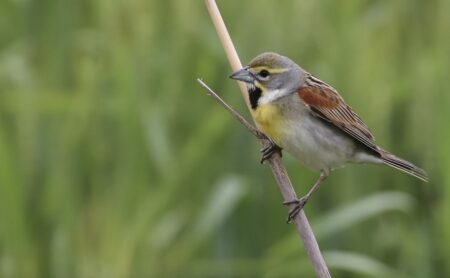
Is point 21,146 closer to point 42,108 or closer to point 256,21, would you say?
point 42,108

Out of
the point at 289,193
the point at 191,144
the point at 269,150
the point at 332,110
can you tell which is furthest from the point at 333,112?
the point at 289,193

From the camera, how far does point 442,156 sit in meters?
5.23

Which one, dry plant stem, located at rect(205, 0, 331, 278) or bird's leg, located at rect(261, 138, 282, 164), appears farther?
bird's leg, located at rect(261, 138, 282, 164)

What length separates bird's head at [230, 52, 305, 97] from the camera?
4352 millimetres

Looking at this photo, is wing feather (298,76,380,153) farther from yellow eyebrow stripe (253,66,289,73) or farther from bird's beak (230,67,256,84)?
bird's beak (230,67,256,84)

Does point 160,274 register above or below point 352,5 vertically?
below

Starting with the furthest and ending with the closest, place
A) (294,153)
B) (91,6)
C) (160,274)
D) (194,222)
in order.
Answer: (91,6), (194,222), (160,274), (294,153)

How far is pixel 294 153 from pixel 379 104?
115cm

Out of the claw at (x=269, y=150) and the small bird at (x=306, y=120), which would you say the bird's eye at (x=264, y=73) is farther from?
the claw at (x=269, y=150)

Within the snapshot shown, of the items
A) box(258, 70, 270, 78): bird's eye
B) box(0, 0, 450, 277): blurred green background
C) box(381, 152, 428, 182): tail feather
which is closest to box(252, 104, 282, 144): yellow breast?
box(258, 70, 270, 78): bird's eye

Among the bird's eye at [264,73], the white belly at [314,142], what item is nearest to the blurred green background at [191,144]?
the white belly at [314,142]

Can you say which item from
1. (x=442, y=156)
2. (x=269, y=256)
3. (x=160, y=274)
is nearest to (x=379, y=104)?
(x=442, y=156)

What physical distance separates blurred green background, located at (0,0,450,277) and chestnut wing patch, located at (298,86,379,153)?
59 cm

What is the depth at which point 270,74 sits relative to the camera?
174 inches
